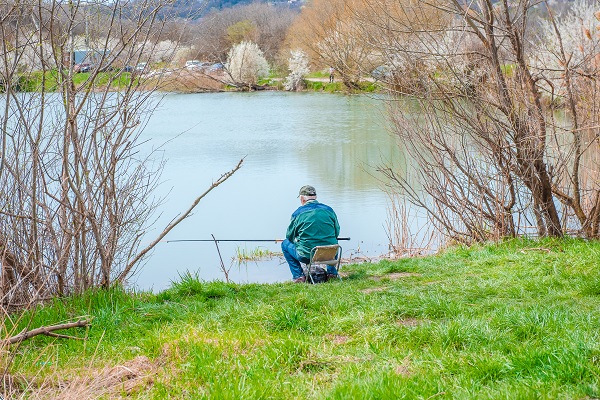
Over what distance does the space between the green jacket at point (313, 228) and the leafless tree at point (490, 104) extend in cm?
190

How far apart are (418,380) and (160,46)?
3871 mm

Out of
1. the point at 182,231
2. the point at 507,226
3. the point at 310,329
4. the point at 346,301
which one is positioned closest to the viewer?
the point at 310,329

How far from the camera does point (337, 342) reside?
434 centimetres

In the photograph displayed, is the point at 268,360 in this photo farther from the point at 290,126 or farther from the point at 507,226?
the point at 290,126

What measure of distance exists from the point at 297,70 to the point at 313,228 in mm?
31300

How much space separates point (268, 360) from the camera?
12.7 feet

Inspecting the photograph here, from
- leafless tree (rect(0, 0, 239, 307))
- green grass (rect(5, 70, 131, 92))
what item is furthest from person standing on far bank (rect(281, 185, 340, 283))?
green grass (rect(5, 70, 131, 92))

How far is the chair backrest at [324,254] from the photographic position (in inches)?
289

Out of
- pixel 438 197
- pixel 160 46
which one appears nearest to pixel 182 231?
pixel 438 197

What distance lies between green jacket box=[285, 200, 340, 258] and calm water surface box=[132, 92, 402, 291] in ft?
5.41

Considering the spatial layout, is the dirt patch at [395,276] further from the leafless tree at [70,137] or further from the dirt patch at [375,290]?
the leafless tree at [70,137]

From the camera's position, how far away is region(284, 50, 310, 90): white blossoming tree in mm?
37781

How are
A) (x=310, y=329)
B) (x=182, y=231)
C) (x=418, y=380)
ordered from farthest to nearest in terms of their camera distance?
1. (x=182, y=231)
2. (x=310, y=329)
3. (x=418, y=380)

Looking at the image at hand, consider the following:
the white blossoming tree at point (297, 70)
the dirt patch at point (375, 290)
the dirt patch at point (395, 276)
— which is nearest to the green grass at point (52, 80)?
the dirt patch at point (375, 290)
